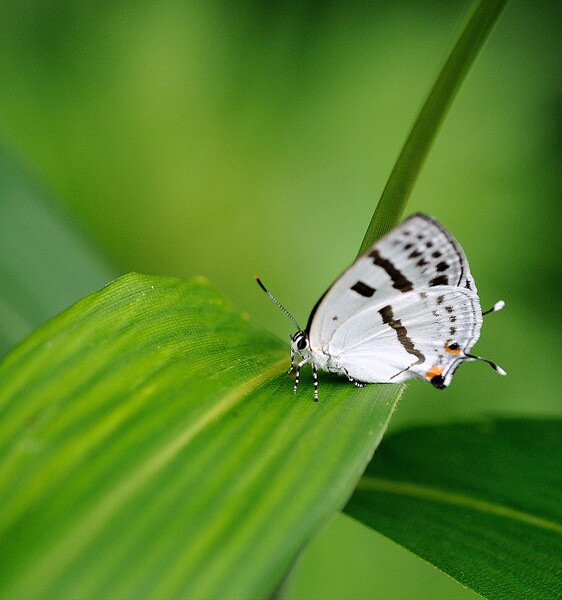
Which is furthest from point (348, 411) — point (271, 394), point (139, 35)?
point (139, 35)

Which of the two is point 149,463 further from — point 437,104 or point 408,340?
point 408,340

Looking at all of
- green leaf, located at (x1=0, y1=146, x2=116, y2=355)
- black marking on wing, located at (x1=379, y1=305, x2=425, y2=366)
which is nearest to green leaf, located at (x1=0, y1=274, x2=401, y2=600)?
black marking on wing, located at (x1=379, y1=305, x2=425, y2=366)

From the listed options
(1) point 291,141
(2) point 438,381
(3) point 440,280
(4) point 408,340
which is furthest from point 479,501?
(1) point 291,141

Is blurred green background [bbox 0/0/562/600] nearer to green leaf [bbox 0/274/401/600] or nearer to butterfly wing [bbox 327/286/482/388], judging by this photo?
butterfly wing [bbox 327/286/482/388]

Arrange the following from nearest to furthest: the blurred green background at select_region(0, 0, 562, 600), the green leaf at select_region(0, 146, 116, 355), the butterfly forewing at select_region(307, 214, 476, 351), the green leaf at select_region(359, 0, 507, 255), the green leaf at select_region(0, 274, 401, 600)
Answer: the green leaf at select_region(0, 274, 401, 600) < the green leaf at select_region(359, 0, 507, 255) < the butterfly forewing at select_region(307, 214, 476, 351) < the green leaf at select_region(0, 146, 116, 355) < the blurred green background at select_region(0, 0, 562, 600)

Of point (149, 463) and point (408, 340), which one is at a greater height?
point (149, 463)

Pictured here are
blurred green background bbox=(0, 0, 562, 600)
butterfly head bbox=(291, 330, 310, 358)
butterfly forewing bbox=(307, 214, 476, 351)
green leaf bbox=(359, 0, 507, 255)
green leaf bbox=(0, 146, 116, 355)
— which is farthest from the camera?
blurred green background bbox=(0, 0, 562, 600)

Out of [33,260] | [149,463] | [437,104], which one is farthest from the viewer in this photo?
[33,260]

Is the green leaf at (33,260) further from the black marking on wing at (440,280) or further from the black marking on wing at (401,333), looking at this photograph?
the black marking on wing at (440,280)
